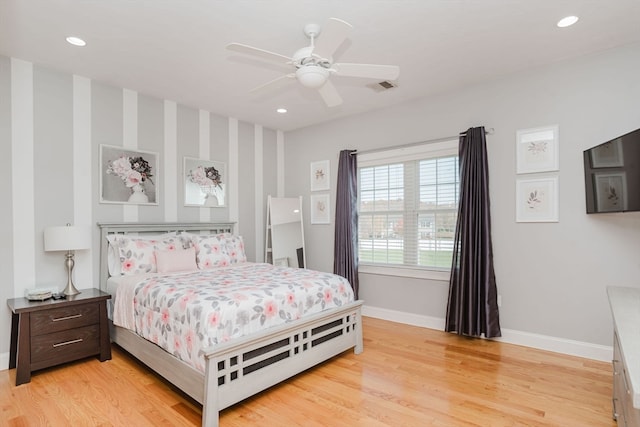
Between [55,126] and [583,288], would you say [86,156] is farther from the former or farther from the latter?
[583,288]

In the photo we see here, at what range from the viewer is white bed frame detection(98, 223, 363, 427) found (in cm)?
218

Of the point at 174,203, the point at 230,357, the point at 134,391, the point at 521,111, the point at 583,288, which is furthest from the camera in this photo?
the point at 174,203

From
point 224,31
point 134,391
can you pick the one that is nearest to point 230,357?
point 134,391

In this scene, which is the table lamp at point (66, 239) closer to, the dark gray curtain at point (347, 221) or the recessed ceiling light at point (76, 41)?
the recessed ceiling light at point (76, 41)

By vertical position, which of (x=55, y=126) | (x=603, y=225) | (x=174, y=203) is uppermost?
(x=55, y=126)

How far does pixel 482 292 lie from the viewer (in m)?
3.54

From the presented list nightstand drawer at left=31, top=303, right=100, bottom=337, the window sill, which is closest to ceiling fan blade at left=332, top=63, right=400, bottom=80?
the window sill

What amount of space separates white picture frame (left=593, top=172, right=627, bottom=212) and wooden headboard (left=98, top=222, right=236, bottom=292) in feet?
12.9

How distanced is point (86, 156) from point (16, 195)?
2.23 ft

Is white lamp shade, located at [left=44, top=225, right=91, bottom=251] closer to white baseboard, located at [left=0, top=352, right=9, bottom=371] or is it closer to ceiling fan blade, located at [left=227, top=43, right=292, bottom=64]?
white baseboard, located at [left=0, top=352, right=9, bottom=371]

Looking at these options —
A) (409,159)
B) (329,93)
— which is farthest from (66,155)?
(409,159)

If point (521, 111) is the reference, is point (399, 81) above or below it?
above

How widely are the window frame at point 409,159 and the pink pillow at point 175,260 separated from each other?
7.04 feet

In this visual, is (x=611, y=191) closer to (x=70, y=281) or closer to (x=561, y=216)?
(x=561, y=216)
